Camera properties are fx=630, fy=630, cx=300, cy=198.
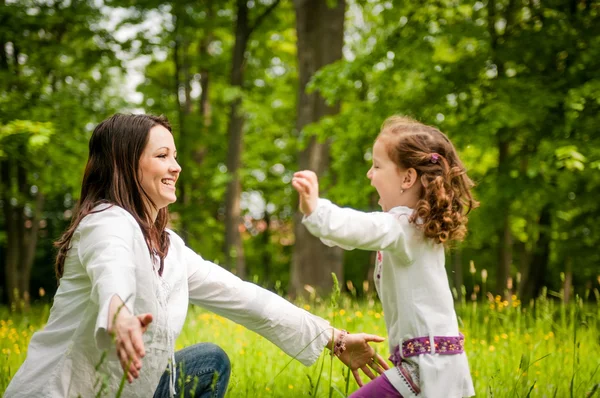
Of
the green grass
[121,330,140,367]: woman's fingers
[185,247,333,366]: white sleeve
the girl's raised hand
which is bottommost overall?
the green grass

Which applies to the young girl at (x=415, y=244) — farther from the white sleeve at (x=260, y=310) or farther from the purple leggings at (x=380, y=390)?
the white sleeve at (x=260, y=310)

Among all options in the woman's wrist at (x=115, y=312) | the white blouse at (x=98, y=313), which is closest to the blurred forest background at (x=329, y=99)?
the white blouse at (x=98, y=313)

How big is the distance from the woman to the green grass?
278 millimetres

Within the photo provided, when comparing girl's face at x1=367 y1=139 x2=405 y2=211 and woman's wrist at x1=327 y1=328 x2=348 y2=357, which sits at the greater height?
girl's face at x1=367 y1=139 x2=405 y2=211

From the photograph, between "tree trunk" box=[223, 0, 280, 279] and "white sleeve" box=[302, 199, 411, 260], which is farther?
"tree trunk" box=[223, 0, 280, 279]

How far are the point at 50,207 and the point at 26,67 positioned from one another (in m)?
13.1

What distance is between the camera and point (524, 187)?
8.05 m

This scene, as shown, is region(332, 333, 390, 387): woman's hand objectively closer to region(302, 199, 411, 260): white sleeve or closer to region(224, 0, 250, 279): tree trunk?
region(302, 199, 411, 260): white sleeve

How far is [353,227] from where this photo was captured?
2.15 meters

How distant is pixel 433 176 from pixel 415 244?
291 millimetres

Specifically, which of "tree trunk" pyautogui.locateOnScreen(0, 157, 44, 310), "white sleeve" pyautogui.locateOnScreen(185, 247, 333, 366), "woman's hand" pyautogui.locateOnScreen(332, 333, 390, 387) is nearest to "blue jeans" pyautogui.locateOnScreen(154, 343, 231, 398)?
"white sleeve" pyautogui.locateOnScreen(185, 247, 333, 366)

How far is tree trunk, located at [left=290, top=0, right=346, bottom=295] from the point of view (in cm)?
947

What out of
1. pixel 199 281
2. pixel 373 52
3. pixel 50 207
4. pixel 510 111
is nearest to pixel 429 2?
pixel 373 52

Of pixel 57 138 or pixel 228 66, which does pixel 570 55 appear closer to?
pixel 57 138
